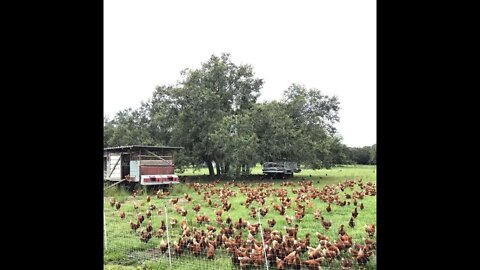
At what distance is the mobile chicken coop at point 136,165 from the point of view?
231 inches

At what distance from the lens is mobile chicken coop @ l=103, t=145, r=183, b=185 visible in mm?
5855

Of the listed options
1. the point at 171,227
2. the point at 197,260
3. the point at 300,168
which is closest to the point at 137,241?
the point at 171,227

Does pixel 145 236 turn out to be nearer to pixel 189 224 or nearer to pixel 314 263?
pixel 189 224

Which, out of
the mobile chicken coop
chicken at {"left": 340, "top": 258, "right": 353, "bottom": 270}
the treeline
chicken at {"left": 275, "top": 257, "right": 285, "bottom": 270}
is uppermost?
the treeline

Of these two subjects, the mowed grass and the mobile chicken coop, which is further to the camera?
the mobile chicken coop

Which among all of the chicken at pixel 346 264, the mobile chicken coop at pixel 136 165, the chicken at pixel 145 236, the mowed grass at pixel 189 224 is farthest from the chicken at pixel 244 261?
the mobile chicken coop at pixel 136 165

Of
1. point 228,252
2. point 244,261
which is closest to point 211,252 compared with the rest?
point 228,252

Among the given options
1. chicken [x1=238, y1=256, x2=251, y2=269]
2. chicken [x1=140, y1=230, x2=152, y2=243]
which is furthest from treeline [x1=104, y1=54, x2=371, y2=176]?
chicken [x1=238, y1=256, x2=251, y2=269]

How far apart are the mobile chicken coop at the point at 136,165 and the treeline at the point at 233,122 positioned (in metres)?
1.21

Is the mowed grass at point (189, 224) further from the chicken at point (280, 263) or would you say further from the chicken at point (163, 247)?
the chicken at point (280, 263)

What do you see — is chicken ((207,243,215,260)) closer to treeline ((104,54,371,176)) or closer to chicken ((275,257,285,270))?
chicken ((275,257,285,270))

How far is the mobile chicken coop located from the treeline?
47.7 inches
